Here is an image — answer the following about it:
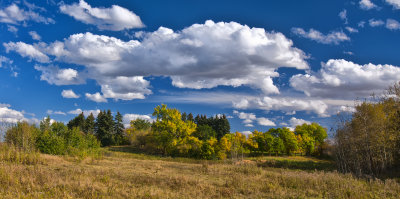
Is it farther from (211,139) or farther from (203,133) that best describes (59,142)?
(203,133)

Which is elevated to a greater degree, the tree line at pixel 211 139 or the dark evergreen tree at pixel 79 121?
the dark evergreen tree at pixel 79 121

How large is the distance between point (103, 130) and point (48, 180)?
75.2 m

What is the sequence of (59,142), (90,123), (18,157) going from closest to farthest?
(18,157) → (59,142) → (90,123)

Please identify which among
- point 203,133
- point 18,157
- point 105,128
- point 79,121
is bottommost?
point 18,157

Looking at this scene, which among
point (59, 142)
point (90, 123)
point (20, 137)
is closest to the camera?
point (20, 137)

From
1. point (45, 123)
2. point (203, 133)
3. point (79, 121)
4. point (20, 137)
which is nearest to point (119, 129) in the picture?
point (79, 121)

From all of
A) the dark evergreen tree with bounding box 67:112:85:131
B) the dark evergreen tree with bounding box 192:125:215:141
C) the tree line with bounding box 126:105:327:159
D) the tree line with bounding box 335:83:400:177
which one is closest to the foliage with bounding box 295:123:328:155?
the tree line with bounding box 126:105:327:159

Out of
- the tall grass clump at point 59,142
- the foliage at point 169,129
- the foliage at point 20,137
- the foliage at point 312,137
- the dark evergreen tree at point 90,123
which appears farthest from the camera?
the dark evergreen tree at point 90,123

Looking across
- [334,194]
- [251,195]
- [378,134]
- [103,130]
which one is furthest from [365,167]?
[103,130]

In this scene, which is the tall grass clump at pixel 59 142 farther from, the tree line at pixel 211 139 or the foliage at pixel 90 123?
the foliage at pixel 90 123

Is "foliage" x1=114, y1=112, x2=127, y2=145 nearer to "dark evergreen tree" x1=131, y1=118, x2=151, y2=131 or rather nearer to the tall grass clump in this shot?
"dark evergreen tree" x1=131, y1=118, x2=151, y2=131

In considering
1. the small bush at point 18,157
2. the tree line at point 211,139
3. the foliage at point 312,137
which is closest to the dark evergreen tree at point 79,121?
the tree line at point 211,139

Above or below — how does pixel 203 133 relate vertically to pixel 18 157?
above

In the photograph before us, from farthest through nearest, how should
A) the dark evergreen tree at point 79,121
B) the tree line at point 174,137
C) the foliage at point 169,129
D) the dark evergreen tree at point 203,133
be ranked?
the dark evergreen tree at point 79,121
the dark evergreen tree at point 203,133
the foliage at point 169,129
the tree line at point 174,137
